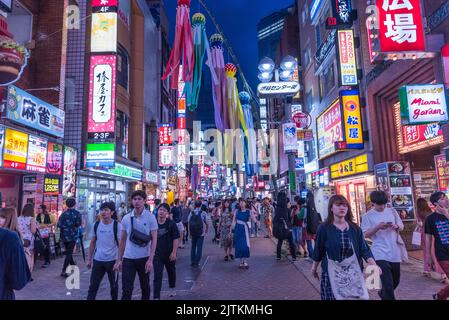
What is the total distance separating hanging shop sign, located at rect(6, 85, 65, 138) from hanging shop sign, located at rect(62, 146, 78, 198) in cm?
99

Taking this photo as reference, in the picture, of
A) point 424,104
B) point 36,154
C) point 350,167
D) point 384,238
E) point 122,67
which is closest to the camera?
point 384,238

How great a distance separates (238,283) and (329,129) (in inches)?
558

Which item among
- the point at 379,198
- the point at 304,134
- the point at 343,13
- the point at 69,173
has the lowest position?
the point at 379,198

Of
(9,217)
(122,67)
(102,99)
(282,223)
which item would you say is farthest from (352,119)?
(122,67)

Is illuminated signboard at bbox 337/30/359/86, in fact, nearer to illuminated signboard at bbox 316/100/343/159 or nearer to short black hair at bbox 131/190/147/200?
→ illuminated signboard at bbox 316/100/343/159

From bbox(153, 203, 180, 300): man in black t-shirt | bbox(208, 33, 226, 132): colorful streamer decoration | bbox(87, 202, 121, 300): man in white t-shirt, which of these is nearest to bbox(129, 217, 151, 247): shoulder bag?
bbox(87, 202, 121, 300): man in white t-shirt

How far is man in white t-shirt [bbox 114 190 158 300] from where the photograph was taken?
5395 millimetres

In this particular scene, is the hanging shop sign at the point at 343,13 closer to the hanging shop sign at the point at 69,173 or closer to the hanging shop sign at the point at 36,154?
the hanging shop sign at the point at 69,173

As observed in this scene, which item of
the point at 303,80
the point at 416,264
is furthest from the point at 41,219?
the point at 303,80

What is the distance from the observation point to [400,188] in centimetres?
1231

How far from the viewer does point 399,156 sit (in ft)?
46.0

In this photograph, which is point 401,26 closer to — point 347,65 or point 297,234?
point 347,65

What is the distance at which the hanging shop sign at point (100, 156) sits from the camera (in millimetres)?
15664

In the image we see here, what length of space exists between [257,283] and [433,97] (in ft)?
24.8
